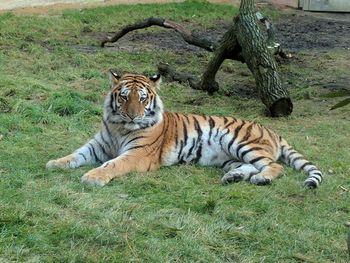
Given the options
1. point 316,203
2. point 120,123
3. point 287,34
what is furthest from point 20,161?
point 287,34

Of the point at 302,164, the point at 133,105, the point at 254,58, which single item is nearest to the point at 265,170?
the point at 302,164

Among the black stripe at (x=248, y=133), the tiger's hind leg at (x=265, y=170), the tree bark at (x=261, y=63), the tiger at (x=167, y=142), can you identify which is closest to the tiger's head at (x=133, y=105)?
the tiger at (x=167, y=142)

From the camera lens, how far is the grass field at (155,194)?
12.9ft

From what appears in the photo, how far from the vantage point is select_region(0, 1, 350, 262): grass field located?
392cm

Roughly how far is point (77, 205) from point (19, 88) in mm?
3894

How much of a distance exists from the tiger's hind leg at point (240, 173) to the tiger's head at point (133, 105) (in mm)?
776

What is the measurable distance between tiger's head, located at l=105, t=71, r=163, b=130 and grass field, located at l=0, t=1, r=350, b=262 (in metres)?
0.45

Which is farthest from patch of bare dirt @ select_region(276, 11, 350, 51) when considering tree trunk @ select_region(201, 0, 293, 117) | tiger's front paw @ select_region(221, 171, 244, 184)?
tiger's front paw @ select_region(221, 171, 244, 184)

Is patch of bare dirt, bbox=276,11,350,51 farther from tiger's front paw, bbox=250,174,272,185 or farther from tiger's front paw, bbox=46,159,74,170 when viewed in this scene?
tiger's front paw, bbox=46,159,74,170

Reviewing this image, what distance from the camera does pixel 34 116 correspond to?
281 inches

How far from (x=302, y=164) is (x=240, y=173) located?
603 mm

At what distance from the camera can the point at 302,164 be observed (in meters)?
5.74

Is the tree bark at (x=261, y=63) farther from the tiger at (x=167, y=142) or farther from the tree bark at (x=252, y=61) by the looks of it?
the tiger at (x=167, y=142)

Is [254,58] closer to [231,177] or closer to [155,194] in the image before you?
[231,177]
